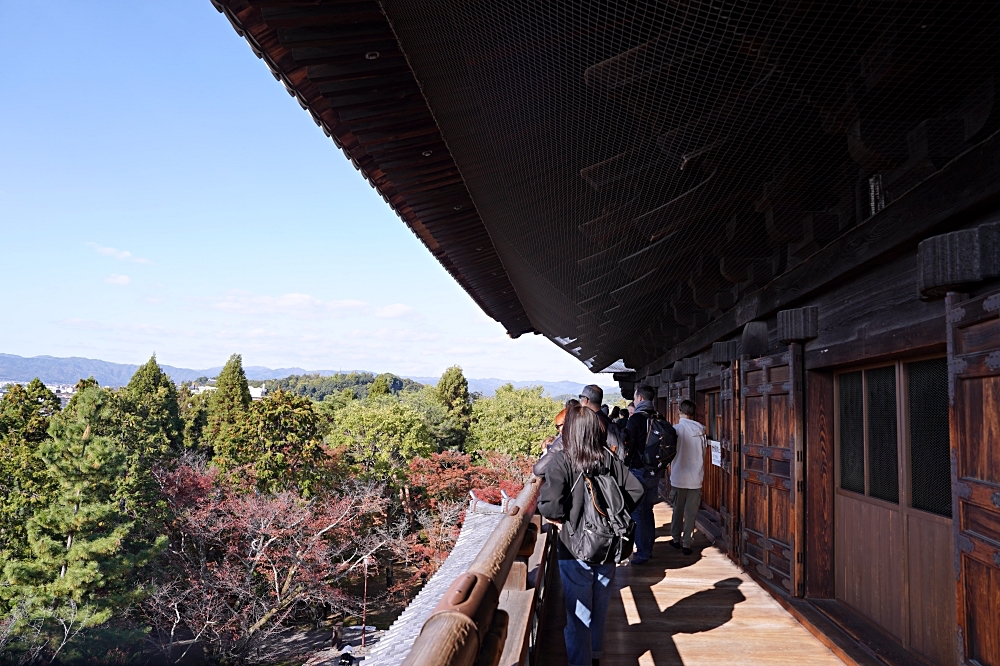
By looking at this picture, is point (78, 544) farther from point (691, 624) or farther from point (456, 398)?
point (456, 398)

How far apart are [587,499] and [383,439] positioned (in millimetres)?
23881

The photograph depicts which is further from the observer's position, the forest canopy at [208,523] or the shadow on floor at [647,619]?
the forest canopy at [208,523]

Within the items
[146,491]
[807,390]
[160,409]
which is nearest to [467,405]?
[160,409]

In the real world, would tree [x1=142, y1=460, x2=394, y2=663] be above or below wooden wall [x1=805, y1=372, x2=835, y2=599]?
below

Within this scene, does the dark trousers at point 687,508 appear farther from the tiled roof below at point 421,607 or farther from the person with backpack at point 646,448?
the tiled roof below at point 421,607

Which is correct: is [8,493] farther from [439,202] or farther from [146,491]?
[439,202]

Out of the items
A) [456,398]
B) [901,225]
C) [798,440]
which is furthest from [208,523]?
[456,398]

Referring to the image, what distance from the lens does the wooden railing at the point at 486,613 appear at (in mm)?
1290

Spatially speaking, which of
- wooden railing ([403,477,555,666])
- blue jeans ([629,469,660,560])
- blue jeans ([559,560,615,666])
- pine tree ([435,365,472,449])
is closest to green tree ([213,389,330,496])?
pine tree ([435,365,472,449])

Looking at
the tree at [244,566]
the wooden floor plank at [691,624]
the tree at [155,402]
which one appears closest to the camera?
the wooden floor plank at [691,624]

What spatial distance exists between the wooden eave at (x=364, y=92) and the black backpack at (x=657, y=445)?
7.98 ft

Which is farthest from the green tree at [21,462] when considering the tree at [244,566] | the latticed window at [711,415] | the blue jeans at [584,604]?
the blue jeans at [584,604]

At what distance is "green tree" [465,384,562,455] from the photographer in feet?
111

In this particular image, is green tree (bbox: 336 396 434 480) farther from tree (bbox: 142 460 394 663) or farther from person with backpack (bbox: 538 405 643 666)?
person with backpack (bbox: 538 405 643 666)
